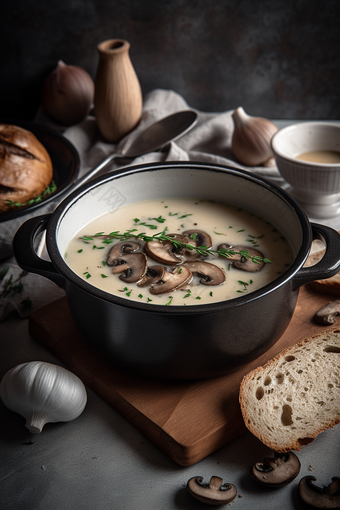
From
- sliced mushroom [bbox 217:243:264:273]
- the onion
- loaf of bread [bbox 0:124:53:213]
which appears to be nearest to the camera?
sliced mushroom [bbox 217:243:264:273]

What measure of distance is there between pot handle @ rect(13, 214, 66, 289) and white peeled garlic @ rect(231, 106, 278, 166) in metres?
1.39

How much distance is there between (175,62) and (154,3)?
382mm

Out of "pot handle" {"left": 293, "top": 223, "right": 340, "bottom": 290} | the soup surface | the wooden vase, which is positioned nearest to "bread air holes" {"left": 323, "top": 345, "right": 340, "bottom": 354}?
"pot handle" {"left": 293, "top": 223, "right": 340, "bottom": 290}

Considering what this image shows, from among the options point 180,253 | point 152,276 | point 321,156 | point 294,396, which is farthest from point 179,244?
point 321,156

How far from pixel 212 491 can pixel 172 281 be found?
64cm

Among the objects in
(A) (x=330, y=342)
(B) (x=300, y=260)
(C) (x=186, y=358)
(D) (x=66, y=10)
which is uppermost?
(D) (x=66, y=10)

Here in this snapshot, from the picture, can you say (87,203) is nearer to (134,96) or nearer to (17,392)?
(17,392)

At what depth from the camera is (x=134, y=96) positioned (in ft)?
9.32

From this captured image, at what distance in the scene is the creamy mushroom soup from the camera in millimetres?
1655

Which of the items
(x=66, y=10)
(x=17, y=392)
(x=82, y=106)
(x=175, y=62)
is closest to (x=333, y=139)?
(x=175, y=62)

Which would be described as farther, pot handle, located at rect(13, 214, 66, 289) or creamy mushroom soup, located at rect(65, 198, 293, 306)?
creamy mushroom soup, located at rect(65, 198, 293, 306)

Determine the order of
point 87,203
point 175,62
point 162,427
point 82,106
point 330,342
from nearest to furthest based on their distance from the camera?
point 162,427
point 330,342
point 87,203
point 82,106
point 175,62

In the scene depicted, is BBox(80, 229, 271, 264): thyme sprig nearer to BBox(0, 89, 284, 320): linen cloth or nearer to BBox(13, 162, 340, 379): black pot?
BBox(13, 162, 340, 379): black pot

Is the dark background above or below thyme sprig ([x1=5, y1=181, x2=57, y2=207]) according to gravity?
above
